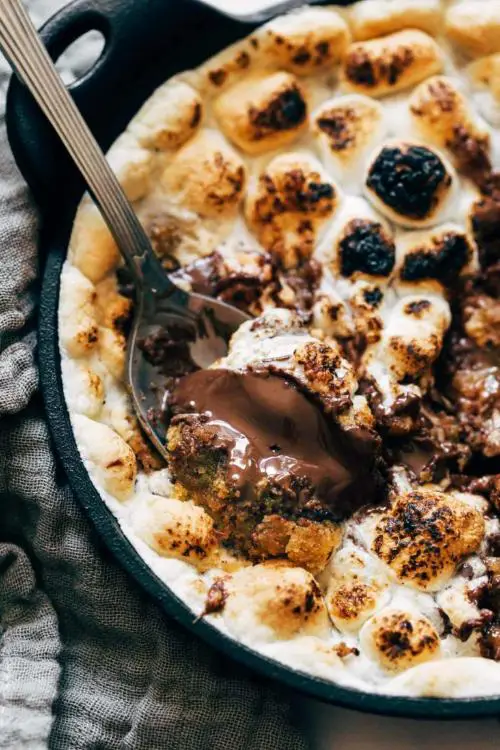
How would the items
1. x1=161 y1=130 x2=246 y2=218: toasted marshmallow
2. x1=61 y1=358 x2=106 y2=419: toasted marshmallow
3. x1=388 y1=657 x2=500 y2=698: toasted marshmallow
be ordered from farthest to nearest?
x1=161 y1=130 x2=246 y2=218: toasted marshmallow, x1=61 y1=358 x2=106 y2=419: toasted marshmallow, x1=388 y1=657 x2=500 y2=698: toasted marshmallow

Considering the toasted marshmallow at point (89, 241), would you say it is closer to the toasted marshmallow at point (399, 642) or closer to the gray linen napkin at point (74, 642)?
the gray linen napkin at point (74, 642)

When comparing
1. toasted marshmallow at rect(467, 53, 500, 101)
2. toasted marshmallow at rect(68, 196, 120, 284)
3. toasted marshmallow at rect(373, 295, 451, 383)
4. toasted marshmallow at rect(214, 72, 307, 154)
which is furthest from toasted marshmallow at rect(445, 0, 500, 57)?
toasted marshmallow at rect(68, 196, 120, 284)

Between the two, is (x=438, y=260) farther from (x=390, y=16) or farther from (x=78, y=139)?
(x=78, y=139)

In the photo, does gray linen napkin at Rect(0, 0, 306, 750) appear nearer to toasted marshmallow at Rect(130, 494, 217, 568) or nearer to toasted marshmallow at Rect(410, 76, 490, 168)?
toasted marshmallow at Rect(130, 494, 217, 568)

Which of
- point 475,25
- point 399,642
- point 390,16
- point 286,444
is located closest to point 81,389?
point 286,444

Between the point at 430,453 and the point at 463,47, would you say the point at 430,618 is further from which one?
the point at 463,47

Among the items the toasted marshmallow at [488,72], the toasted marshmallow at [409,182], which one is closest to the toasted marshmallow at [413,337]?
the toasted marshmallow at [409,182]
